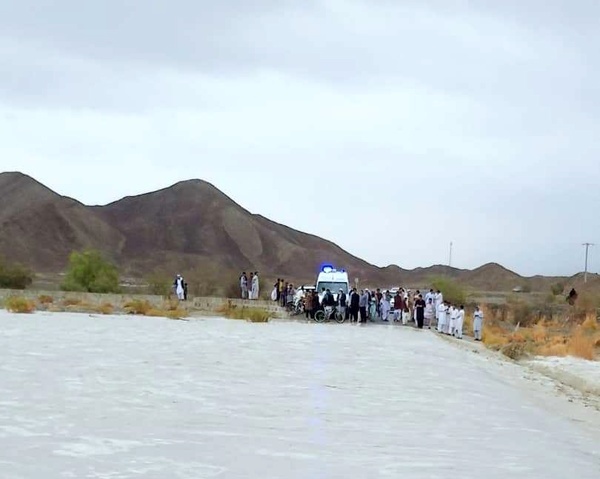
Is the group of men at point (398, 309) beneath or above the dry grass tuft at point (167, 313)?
above

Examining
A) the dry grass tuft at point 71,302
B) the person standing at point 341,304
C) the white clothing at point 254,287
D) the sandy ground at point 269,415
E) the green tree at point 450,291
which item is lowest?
the sandy ground at point 269,415

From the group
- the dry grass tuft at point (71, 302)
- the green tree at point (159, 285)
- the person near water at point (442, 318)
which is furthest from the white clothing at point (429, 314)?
the green tree at point (159, 285)

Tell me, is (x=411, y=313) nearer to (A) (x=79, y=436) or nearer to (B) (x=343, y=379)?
(B) (x=343, y=379)

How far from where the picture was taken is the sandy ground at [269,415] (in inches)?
313

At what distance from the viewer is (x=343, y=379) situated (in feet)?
49.7

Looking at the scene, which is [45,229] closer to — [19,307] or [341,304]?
[341,304]

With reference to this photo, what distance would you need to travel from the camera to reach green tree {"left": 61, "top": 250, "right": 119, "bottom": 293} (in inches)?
2436

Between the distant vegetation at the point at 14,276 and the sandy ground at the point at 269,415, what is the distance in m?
50.0

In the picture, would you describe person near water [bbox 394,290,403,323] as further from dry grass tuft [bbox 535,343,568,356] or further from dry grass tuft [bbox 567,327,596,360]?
dry grass tuft [bbox 567,327,596,360]

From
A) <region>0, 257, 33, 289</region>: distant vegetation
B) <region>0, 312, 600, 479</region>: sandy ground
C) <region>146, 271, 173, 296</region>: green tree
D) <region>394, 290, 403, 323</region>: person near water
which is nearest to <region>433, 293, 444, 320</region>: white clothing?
<region>394, 290, 403, 323</region>: person near water

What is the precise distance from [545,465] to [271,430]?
8.91ft

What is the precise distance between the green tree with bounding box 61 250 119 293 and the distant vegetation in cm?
569

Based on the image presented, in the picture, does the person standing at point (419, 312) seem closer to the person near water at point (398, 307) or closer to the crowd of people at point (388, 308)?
the crowd of people at point (388, 308)

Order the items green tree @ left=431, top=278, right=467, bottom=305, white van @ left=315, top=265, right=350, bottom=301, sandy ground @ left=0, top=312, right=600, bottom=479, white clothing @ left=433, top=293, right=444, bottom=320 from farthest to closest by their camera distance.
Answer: green tree @ left=431, top=278, right=467, bottom=305 → white van @ left=315, top=265, right=350, bottom=301 → white clothing @ left=433, top=293, right=444, bottom=320 → sandy ground @ left=0, top=312, right=600, bottom=479
